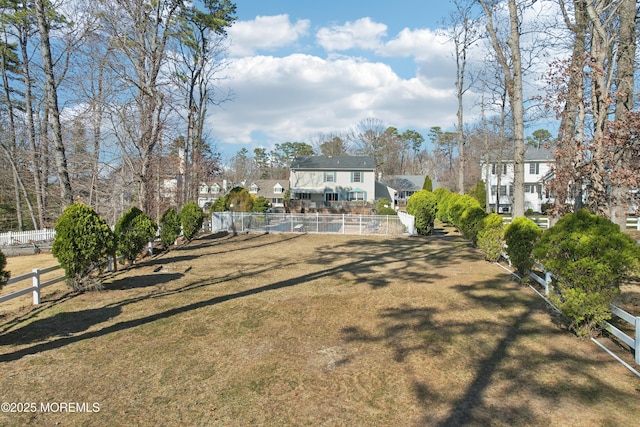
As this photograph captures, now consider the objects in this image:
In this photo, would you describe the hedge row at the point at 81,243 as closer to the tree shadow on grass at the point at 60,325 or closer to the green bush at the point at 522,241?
the tree shadow on grass at the point at 60,325

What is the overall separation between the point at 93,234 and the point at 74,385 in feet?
16.5

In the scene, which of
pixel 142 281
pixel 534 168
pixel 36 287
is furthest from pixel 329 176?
pixel 36 287

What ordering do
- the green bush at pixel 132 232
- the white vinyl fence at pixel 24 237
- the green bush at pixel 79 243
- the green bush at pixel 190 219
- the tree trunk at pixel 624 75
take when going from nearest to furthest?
the green bush at pixel 79 243 → the tree trunk at pixel 624 75 → the green bush at pixel 132 232 → the green bush at pixel 190 219 → the white vinyl fence at pixel 24 237

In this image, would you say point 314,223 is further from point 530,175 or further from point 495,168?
point 530,175

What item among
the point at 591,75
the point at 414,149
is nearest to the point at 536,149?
the point at 414,149

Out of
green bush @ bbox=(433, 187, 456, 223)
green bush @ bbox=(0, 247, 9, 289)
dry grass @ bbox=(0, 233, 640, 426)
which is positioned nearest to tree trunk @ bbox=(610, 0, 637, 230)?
dry grass @ bbox=(0, 233, 640, 426)

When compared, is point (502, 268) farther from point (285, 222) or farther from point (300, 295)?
point (285, 222)

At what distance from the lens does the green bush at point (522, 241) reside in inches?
336

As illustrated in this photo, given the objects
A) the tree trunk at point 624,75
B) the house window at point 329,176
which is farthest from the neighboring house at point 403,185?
the tree trunk at point 624,75

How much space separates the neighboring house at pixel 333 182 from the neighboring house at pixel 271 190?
17116 millimetres

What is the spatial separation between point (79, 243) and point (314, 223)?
14.1 meters

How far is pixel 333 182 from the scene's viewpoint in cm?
3969

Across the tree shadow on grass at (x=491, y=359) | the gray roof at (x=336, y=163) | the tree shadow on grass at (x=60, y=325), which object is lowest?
the tree shadow on grass at (x=491, y=359)

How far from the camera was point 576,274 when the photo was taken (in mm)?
5402
